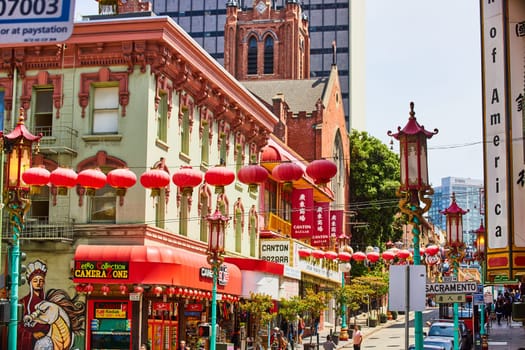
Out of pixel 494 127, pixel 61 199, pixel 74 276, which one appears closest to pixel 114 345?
pixel 74 276

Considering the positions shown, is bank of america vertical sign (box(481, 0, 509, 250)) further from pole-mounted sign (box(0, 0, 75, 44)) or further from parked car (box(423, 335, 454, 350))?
parked car (box(423, 335, 454, 350))

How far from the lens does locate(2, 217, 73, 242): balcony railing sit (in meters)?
32.4

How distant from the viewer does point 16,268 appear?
68.5 feet

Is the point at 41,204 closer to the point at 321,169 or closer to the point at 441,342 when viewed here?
the point at 321,169

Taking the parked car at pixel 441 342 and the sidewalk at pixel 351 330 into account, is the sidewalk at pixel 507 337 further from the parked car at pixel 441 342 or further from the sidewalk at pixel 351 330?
the sidewalk at pixel 351 330

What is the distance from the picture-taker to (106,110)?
3369 cm

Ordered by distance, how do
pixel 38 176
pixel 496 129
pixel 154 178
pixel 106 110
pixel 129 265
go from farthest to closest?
pixel 106 110
pixel 129 265
pixel 154 178
pixel 38 176
pixel 496 129

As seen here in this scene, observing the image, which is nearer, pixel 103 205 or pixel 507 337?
pixel 103 205

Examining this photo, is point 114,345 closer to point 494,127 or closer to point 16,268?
point 16,268

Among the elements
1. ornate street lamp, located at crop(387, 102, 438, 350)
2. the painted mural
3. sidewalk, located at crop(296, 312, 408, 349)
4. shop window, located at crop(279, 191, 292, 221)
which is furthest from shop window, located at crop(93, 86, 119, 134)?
shop window, located at crop(279, 191, 292, 221)

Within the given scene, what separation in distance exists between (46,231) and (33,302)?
2.58 m

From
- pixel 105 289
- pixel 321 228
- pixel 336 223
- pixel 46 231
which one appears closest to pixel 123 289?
pixel 105 289

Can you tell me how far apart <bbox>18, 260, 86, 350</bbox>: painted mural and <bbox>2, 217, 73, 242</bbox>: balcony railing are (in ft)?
3.92

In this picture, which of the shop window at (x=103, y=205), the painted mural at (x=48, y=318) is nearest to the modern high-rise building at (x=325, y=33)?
the shop window at (x=103, y=205)
